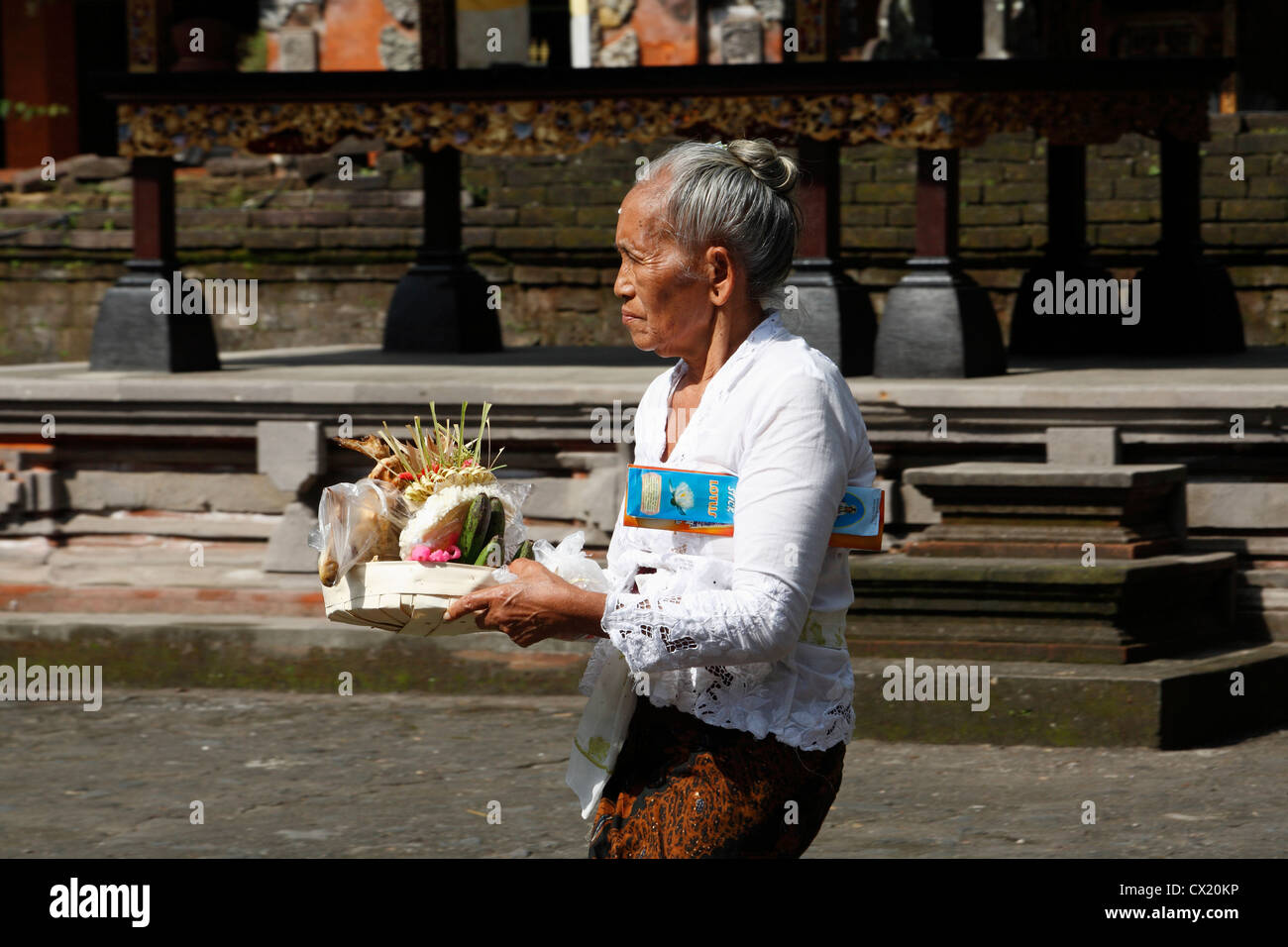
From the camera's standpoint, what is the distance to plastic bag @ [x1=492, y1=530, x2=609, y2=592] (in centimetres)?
288

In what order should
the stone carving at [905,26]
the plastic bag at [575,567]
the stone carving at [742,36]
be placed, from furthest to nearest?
the stone carving at [905,26] < the stone carving at [742,36] < the plastic bag at [575,567]

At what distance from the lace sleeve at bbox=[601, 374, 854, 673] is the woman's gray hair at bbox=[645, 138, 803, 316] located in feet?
0.76

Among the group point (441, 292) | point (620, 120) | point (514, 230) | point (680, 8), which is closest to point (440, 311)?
point (441, 292)

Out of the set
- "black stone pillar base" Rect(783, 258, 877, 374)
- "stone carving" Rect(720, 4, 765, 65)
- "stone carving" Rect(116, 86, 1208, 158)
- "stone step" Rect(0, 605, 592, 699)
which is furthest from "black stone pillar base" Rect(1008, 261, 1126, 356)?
"stone carving" Rect(720, 4, 765, 65)

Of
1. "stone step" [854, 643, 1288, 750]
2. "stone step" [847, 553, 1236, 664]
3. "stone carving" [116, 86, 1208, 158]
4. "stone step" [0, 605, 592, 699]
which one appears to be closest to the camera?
"stone step" [854, 643, 1288, 750]

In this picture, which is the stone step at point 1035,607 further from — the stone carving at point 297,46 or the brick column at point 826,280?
the stone carving at point 297,46

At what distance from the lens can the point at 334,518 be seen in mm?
2957

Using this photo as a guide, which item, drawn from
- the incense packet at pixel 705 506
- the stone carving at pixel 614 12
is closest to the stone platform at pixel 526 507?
the incense packet at pixel 705 506

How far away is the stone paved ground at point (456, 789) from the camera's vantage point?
5.40 meters

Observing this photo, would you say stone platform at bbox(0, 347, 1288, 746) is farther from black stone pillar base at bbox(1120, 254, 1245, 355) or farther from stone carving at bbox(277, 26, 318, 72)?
stone carving at bbox(277, 26, 318, 72)

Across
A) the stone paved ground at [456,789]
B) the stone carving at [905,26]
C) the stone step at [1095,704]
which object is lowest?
the stone paved ground at [456,789]

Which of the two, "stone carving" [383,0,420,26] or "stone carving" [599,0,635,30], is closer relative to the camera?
"stone carving" [383,0,420,26]
